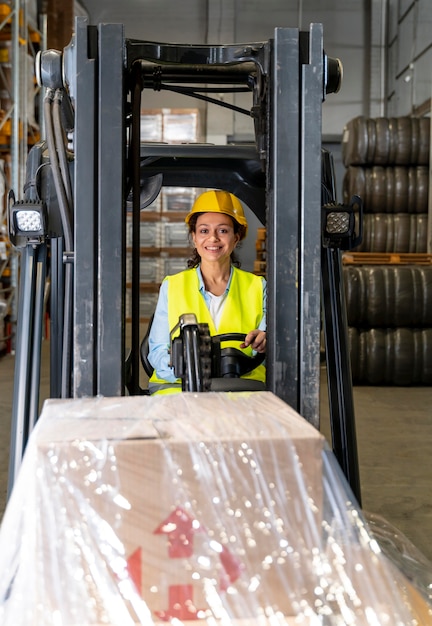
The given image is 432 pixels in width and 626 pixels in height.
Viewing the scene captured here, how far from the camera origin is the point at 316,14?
575 inches

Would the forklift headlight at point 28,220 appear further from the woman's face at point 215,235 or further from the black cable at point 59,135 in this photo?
the woman's face at point 215,235

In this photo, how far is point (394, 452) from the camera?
5.22m

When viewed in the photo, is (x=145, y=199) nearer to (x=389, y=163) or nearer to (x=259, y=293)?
(x=259, y=293)

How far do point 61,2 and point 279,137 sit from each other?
36.8 feet

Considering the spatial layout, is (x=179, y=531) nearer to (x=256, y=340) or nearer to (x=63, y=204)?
(x=63, y=204)

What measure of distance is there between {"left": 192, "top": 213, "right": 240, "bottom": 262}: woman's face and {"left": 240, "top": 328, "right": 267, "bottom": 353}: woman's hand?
0.55 m

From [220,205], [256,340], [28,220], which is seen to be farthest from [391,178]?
[28,220]

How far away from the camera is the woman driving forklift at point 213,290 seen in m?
2.97

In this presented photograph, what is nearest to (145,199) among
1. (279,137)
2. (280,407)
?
(279,137)

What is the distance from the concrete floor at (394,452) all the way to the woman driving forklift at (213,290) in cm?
128

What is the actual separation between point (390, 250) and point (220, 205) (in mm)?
6885

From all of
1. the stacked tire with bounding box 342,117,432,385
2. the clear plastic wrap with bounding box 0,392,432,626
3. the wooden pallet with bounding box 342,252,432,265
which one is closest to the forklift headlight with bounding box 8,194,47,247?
the clear plastic wrap with bounding box 0,392,432,626

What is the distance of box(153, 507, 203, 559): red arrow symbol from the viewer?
54.4 inches

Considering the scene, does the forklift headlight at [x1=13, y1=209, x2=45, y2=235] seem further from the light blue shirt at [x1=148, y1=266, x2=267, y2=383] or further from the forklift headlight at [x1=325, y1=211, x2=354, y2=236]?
the forklift headlight at [x1=325, y1=211, x2=354, y2=236]
